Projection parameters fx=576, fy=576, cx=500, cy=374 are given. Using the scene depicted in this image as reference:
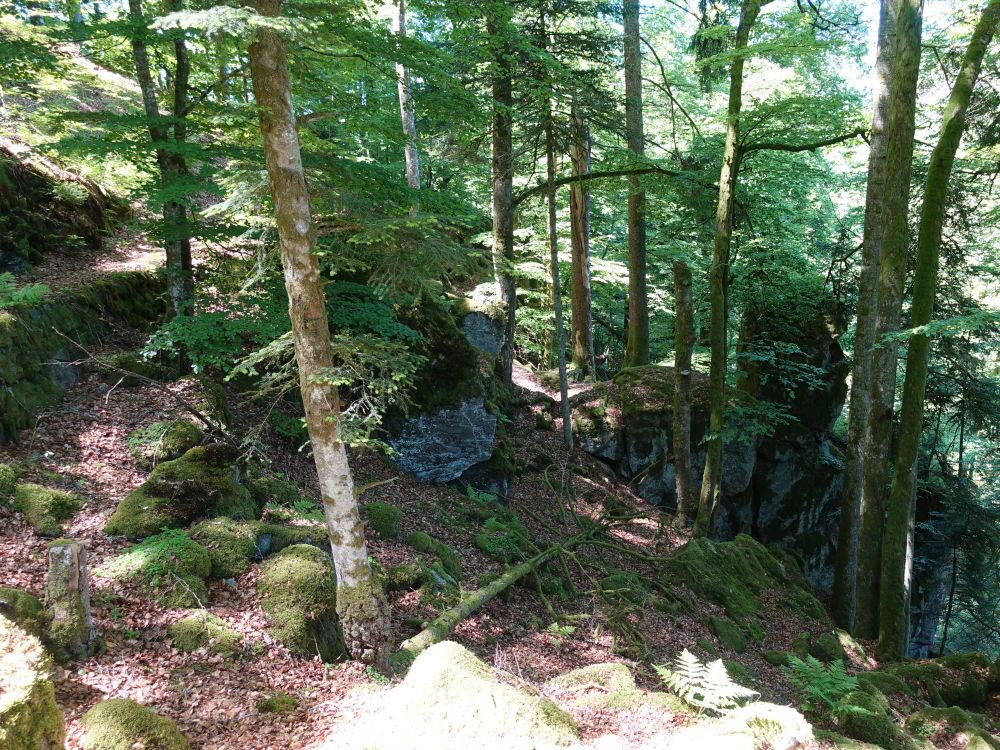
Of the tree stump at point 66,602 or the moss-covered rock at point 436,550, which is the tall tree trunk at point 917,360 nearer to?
the moss-covered rock at point 436,550

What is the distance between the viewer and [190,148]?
6.83m

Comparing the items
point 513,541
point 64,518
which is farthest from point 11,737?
point 513,541

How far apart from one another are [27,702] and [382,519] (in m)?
5.23

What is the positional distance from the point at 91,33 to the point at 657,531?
1179 centimetres

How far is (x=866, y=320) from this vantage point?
32.4ft

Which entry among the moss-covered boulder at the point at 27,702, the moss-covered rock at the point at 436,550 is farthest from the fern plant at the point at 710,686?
the moss-covered rock at the point at 436,550

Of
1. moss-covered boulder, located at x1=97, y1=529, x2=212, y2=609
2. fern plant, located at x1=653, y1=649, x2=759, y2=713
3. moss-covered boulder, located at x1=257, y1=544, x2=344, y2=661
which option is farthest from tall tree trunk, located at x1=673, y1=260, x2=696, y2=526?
moss-covered boulder, located at x1=97, y1=529, x2=212, y2=609

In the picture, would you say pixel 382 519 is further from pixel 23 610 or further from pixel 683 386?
pixel 683 386

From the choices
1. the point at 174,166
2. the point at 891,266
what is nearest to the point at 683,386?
the point at 891,266

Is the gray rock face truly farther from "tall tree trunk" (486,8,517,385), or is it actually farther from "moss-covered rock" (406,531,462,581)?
"tall tree trunk" (486,8,517,385)

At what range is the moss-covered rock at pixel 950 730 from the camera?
20.3ft

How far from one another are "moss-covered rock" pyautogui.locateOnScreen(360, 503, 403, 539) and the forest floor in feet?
0.65

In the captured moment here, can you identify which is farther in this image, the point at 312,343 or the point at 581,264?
the point at 581,264

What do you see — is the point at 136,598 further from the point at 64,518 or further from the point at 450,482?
the point at 450,482
